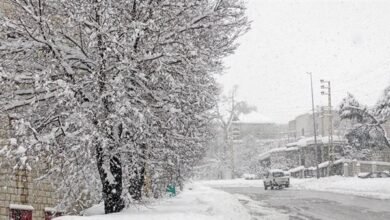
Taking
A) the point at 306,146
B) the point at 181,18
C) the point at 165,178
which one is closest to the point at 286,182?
the point at 306,146

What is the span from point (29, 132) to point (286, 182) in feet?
128

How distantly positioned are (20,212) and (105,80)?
16.1ft

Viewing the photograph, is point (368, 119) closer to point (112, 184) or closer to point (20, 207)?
point (112, 184)

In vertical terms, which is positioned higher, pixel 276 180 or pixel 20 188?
pixel 20 188

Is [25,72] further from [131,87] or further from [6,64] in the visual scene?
[131,87]

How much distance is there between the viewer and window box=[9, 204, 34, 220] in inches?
494

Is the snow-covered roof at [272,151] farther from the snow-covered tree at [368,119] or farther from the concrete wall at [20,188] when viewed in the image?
the concrete wall at [20,188]

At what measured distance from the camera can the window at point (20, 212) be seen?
12555mm

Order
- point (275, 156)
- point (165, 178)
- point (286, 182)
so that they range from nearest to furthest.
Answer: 1. point (165, 178)
2. point (286, 182)
3. point (275, 156)

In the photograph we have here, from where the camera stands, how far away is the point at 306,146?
7156 centimetres

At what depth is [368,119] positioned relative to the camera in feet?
154

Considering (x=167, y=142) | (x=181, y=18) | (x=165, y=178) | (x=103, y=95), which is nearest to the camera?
(x=103, y=95)

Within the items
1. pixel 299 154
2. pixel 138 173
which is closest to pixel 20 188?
pixel 138 173

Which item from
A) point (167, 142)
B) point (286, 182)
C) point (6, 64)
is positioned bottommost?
point (286, 182)
